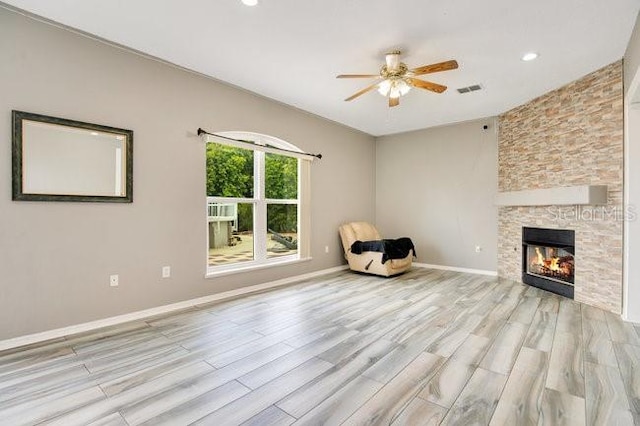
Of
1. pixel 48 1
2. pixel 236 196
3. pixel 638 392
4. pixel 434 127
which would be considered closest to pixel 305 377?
pixel 638 392

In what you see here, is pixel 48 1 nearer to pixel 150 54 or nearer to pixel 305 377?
pixel 150 54

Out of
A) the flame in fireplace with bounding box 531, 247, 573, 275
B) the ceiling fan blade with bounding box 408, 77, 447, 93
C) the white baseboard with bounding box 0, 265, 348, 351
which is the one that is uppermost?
the ceiling fan blade with bounding box 408, 77, 447, 93

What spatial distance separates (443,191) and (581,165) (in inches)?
92.1

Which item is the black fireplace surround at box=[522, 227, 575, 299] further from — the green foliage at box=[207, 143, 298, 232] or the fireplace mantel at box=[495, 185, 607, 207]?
the green foliage at box=[207, 143, 298, 232]

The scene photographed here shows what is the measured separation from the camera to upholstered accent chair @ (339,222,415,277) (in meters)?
5.21

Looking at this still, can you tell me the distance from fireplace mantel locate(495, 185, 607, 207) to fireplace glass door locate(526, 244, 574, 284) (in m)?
0.69

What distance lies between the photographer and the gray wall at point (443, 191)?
5.52m

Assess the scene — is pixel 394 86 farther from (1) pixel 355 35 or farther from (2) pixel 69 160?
(2) pixel 69 160

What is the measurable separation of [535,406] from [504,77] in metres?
3.52

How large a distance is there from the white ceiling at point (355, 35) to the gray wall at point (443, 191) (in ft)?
5.48

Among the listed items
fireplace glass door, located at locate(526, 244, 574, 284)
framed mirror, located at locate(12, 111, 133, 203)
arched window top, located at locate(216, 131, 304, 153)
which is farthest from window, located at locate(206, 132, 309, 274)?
fireplace glass door, located at locate(526, 244, 574, 284)

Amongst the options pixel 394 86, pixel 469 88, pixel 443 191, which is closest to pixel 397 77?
pixel 394 86

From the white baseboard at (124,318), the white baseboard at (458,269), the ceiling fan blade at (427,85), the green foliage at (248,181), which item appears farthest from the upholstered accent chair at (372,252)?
the ceiling fan blade at (427,85)

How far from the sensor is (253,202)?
15.0 feet
